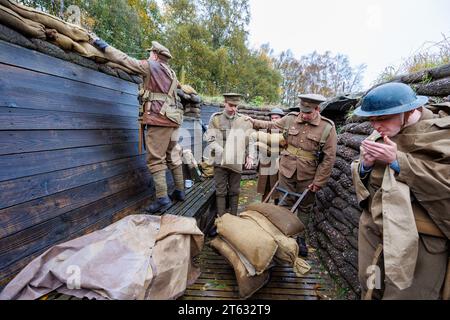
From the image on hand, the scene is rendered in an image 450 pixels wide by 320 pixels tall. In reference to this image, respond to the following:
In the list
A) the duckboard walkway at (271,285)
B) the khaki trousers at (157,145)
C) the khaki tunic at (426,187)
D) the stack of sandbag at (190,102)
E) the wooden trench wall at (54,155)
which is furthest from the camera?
the stack of sandbag at (190,102)

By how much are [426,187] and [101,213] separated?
10.0ft

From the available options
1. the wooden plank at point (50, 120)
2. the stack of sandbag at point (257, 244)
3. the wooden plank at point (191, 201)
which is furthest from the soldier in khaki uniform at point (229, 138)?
the wooden plank at point (50, 120)

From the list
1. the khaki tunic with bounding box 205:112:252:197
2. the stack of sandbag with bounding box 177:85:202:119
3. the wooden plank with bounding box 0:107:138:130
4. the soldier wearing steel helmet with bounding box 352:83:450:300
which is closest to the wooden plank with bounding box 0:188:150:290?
the wooden plank with bounding box 0:107:138:130

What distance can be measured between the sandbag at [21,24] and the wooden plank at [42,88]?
0.33 meters

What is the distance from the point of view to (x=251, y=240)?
231 cm

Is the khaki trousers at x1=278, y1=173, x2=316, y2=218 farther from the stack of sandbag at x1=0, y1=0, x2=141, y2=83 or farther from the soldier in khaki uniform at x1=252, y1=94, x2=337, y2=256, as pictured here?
the stack of sandbag at x1=0, y1=0, x2=141, y2=83

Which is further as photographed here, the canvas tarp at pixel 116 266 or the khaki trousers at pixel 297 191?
the khaki trousers at pixel 297 191

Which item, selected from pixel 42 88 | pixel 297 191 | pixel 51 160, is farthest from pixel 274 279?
pixel 42 88

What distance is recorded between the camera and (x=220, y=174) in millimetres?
3717

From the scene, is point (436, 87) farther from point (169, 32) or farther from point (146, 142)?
point (169, 32)

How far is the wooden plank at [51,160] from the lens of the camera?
1805 mm

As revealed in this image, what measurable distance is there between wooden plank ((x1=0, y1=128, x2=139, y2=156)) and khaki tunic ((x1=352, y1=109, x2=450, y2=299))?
9.10ft

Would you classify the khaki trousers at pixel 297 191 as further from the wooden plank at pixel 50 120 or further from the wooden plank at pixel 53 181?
the wooden plank at pixel 50 120
